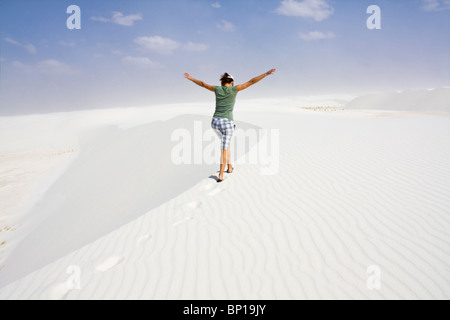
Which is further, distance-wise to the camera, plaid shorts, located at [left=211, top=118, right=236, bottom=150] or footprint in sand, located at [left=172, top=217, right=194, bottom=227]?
plaid shorts, located at [left=211, top=118, right=236, bottom=150]

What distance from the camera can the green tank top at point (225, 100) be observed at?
5211mm

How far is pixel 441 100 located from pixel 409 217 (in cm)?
5430

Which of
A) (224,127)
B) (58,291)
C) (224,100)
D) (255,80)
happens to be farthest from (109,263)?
(255,80)

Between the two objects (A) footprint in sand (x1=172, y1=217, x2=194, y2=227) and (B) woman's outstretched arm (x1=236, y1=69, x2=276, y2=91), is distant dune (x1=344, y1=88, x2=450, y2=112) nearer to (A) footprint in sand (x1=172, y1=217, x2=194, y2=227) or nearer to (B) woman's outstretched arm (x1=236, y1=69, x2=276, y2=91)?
(B) woman's outstretched arm (x1=236, y1=69, x2=276, y2=91)

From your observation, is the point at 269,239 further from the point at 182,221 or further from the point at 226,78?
the point at 226,78

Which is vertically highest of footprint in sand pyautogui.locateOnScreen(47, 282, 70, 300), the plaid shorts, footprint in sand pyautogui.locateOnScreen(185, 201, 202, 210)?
the plaid shorts

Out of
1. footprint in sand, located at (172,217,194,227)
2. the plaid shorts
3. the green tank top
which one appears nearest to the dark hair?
the green tank top

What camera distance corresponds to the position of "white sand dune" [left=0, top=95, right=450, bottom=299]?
2.80m

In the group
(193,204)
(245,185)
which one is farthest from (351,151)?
(193,204)

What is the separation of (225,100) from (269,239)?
2.97m

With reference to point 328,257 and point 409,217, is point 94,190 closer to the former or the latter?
point 328,257

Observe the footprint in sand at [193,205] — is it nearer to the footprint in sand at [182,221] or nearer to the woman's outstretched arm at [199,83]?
the footprint in sand at [182,221]

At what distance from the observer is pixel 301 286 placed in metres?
2.72

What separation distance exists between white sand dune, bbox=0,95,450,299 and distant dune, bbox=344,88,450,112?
4814cm
